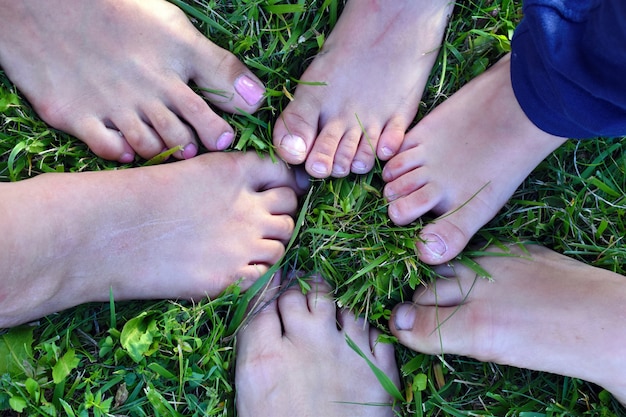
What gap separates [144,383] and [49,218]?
0.40 meters

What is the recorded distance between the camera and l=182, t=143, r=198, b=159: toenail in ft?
4.55

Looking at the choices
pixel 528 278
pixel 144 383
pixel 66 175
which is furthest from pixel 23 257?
pixel 528 278

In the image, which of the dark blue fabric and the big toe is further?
the big toe

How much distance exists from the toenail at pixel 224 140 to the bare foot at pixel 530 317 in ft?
1.78

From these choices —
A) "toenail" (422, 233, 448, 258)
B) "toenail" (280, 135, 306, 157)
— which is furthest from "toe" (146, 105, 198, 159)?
"toenail" (422, 233, 448, 258)

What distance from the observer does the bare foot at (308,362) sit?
1.34 metres

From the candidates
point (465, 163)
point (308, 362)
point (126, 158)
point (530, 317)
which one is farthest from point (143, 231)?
point (530, 317)

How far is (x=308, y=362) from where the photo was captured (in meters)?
1.38

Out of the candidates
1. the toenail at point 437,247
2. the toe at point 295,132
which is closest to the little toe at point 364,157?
the toe at point 295,132

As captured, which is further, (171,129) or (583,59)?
(171,129)

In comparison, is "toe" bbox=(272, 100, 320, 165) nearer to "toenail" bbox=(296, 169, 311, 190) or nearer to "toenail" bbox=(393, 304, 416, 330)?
"toenail" bbox=(296, 169, 311, 190)

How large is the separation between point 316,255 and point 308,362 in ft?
0.82

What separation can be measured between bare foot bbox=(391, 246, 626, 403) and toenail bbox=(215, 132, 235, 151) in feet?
1.78

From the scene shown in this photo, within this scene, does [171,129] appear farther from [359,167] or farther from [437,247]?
[437,247]
